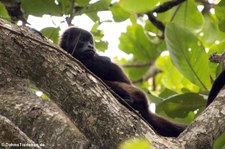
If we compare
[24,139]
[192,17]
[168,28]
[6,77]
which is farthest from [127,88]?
[24,139]

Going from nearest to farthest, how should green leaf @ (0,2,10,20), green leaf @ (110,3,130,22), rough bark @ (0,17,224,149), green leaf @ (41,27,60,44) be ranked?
rough bark @ (0,17,224,149)
green leaf @ (0,2,10,20)
green leaf @ (41,27,60,44)
green leaf @ (110,3,130,22)

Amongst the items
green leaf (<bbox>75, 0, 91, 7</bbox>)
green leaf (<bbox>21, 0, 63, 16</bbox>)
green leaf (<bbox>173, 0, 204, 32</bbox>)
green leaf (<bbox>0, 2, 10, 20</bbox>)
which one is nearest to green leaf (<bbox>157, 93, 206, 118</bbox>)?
green leaf (<bbox>173, 0, 204, 32</bbox>)

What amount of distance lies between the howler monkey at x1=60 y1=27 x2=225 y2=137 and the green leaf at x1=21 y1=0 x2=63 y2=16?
0.32 m

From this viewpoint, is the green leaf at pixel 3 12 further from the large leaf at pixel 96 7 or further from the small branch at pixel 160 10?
the small branch at pixel 160 10

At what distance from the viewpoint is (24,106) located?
2.69 meters

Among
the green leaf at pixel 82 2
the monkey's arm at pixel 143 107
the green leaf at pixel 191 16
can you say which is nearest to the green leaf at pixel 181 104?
the monkey's arm at pixel 143 107

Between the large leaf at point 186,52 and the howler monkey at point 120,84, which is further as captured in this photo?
the howler monkey at point 120,84

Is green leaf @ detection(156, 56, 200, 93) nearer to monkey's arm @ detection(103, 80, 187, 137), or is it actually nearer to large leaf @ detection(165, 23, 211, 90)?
monkey's arm @ detection(103, 80, 187, 137)

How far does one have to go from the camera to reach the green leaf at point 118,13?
13.1ft

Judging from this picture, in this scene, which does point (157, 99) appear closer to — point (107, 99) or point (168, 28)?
point (168, 28)

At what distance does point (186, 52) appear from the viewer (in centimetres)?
358

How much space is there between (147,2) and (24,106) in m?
0.93

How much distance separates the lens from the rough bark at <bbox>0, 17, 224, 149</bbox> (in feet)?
7.66

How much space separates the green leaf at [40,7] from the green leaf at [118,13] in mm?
550
